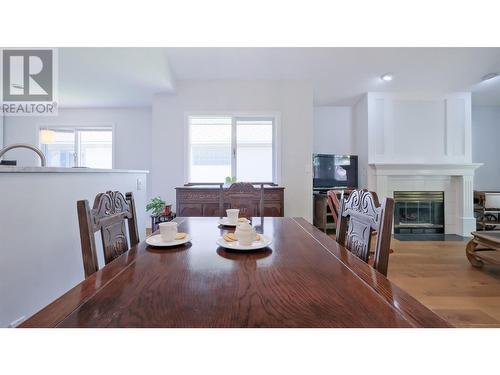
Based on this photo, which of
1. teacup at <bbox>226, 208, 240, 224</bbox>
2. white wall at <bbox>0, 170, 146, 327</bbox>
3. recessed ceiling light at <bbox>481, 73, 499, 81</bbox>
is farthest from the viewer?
recessed ceiling light at <bbox>481, 73, 499, 81</bbox>

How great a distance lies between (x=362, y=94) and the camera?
4008 mm

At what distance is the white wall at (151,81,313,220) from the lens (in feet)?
12.0

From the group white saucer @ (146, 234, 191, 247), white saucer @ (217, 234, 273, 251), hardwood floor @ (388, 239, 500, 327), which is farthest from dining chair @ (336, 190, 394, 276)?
hardwood floor @ (388, 239, 500, 327)

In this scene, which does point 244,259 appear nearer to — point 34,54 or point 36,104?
point 34,54

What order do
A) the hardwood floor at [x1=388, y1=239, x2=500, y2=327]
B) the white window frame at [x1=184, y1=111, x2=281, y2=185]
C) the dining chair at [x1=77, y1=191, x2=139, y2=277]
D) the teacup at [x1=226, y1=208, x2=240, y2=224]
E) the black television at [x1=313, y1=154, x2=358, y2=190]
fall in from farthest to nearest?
the black television at [x1=313, y1=154, x2=358, y2=190] → the white window frame at [x1=184, y1=111, x2=281, y2=185] → the hardwood floor at [x1=388, y1=239, x2=500, y2=327] → the teacup at [x1=226, y1=208, x2=240, y2=224] → the dining chair at [x1=77, y1=191, x2=139, y2=277]

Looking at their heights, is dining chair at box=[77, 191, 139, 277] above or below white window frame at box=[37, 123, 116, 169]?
below

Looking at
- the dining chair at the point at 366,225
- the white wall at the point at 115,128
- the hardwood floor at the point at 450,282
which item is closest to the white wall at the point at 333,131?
the hardwood floor at the point at 450,282

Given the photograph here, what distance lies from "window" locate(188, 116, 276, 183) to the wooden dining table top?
9.80ft

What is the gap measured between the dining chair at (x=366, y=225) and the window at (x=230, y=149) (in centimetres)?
260

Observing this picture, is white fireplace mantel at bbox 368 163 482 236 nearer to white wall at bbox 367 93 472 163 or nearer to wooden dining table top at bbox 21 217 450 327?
white wall at bbox 367 93 472 163

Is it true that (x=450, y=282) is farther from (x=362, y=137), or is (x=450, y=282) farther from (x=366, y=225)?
(x=362, y=137)

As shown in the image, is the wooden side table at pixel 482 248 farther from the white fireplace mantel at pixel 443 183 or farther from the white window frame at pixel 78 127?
the white window frame at pixel 78 127
